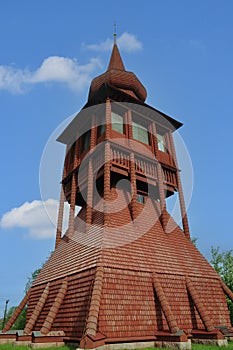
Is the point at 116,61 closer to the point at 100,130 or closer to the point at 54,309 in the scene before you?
the point at 100,130

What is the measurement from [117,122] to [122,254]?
8500 mm

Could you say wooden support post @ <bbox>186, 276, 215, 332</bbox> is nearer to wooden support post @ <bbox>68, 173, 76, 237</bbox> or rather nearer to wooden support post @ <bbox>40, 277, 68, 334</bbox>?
wooden support post @ <bbox>40, 277, 68, 334</bbox>

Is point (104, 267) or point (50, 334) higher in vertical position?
point (104, 267)

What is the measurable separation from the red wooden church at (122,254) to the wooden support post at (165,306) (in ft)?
0.12

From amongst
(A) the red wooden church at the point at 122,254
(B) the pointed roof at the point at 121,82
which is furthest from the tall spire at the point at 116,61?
(A) the red wooden church at the point at 122,254

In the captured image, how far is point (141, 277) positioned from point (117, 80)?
1358cm

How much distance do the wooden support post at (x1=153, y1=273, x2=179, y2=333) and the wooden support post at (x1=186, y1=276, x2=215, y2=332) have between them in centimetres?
169

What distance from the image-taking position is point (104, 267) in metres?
10.2

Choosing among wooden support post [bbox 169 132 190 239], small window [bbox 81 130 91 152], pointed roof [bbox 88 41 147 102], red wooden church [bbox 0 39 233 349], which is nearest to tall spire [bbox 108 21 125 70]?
pointed roof [bbox 88 41 147 102]

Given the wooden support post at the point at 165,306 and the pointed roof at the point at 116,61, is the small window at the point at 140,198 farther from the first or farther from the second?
the pointed roof at the point at 116,61

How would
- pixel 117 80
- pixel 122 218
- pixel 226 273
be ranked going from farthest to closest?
pixel 226 273, pixel 117 80, pixel 122 218

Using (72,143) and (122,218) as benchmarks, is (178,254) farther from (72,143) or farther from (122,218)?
(72,143)

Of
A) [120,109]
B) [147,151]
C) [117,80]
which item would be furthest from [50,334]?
[117,80]

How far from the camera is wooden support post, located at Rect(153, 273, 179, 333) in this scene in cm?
965
